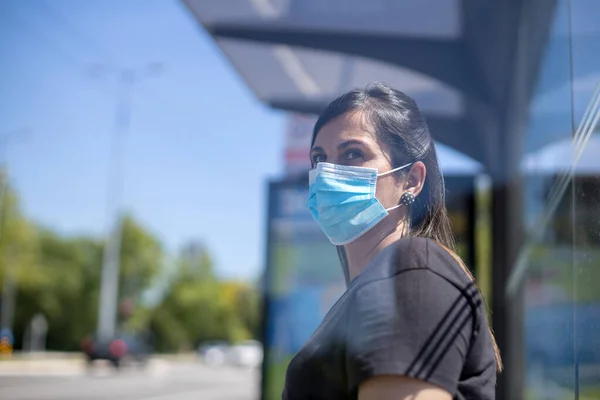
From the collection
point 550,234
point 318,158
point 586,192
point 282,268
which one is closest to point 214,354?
point 282,268

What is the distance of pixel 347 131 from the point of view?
1393mm

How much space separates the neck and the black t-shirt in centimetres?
11

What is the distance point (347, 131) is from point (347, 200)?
0.40ft

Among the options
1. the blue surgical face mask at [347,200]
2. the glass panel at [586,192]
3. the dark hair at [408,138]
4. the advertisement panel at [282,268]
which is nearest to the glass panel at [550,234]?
the glass panel at [586,192]

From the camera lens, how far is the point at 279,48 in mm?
4703

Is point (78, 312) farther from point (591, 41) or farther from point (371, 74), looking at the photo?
point (591, 41)

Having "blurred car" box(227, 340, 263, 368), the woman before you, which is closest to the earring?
the woman

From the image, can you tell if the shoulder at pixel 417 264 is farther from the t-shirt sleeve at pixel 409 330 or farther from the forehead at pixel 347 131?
the forehead at pixel 347 131

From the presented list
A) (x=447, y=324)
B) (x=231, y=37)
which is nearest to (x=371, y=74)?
(x=231, y=37)

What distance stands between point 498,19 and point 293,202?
2.75m

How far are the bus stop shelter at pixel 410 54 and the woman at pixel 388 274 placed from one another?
235cm

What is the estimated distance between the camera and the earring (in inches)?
54.6

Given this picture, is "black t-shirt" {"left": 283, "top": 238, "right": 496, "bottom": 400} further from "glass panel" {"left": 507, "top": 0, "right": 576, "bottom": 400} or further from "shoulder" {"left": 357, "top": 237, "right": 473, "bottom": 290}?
"glass panel" {"left": 507, "top": 0, "right": 576, "bottom": 400}

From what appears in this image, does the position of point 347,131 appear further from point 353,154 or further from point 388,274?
point 388,274
